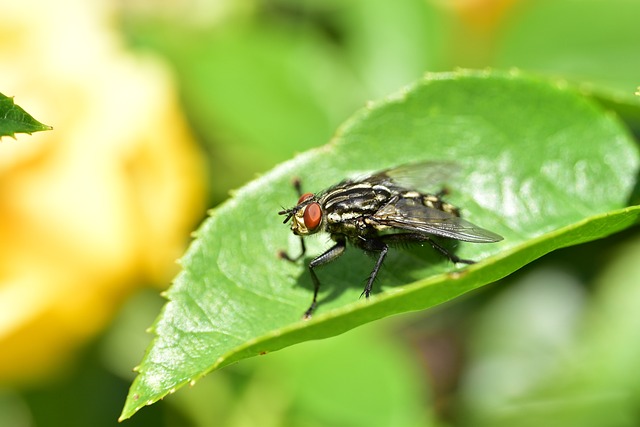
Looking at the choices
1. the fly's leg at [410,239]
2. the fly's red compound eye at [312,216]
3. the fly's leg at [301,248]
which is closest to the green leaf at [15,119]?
the fly's leg at [301,248]

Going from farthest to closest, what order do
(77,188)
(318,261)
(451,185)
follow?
1. (77,188)
2. (451,185)
3. (318,261)

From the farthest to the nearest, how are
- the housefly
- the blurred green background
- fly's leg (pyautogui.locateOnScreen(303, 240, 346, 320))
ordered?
the blurred green background → the housefly → fly's leg (pyautogui.locateOnScreen(303, 240, 346, 320))

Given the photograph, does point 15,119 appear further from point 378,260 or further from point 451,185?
point 451,185

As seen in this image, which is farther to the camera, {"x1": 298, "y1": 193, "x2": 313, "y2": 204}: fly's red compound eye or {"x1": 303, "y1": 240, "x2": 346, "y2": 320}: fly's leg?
A: {"x1": 298, "y1": 193, "x2": 313, "y2": 204}: fly's red compound eye

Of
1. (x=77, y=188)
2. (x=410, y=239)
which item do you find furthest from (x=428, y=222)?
(x=77, y=188)

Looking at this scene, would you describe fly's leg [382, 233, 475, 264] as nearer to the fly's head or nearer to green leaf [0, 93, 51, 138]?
the fly's head

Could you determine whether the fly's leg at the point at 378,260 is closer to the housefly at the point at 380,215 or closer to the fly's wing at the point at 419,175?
the housefly at the point at 380,215

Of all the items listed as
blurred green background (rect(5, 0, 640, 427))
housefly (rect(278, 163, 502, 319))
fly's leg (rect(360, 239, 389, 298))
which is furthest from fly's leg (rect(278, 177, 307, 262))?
blurred green background (rect(5, 0, 640, 427))

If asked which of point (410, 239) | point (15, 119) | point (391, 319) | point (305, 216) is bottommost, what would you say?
point (391, 319)

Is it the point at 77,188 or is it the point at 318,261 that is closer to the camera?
the point at 318,261
